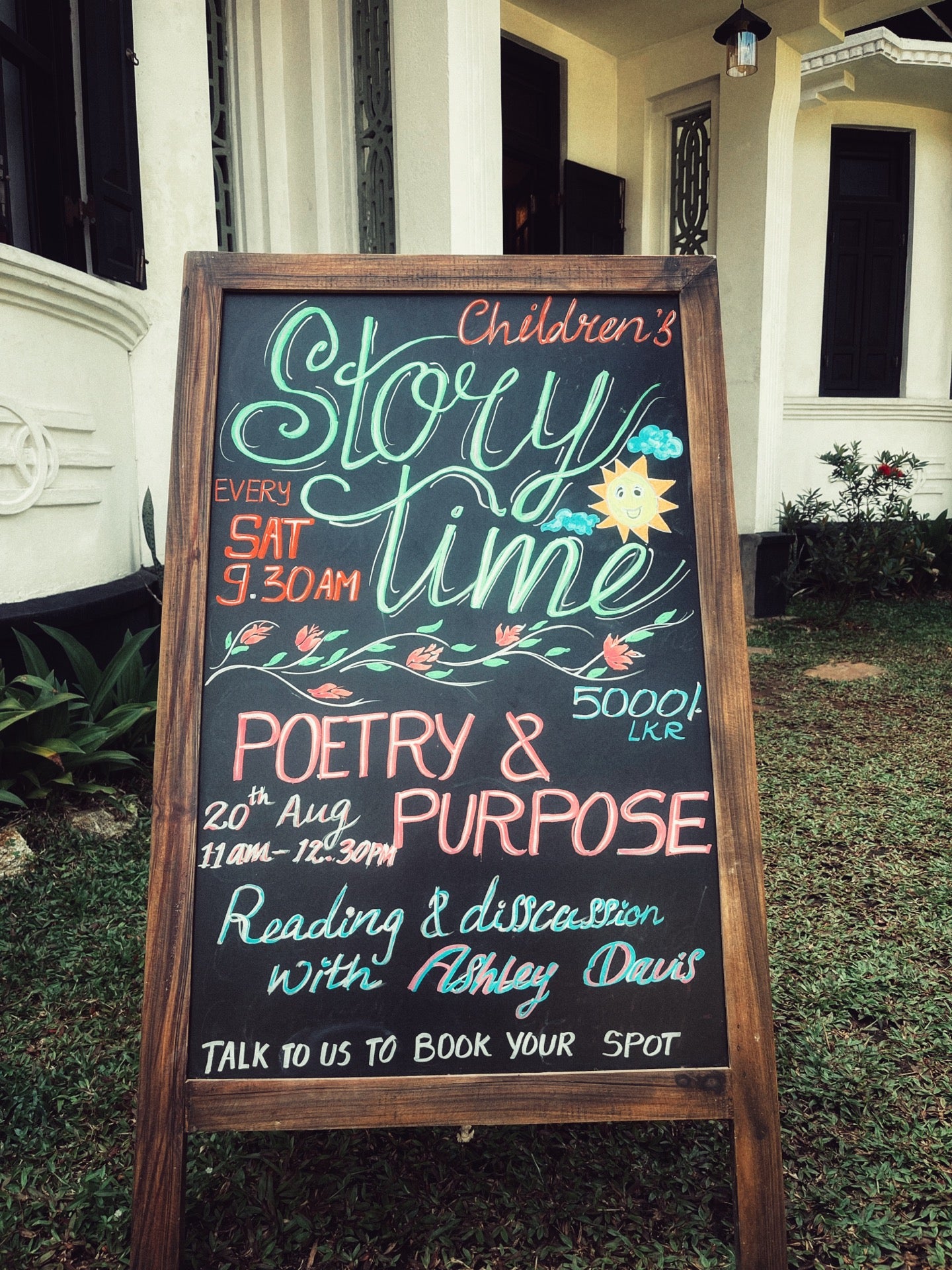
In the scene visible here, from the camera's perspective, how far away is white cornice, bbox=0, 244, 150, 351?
2.75 meters

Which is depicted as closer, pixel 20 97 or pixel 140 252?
pixel 20 97

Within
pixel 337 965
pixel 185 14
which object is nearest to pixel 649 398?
pixel 337 965

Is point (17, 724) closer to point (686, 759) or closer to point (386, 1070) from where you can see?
point (386, 1070)

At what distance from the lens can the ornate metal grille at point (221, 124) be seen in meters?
4.11

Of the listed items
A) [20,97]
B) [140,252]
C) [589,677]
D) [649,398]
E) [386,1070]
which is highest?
[20,97]

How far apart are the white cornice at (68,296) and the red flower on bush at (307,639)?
2.03 metres

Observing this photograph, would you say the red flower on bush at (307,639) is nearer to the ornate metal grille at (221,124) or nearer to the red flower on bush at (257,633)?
the red flower on bush at (257,633)

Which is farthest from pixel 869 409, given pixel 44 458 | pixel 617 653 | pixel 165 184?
pixel 617 653

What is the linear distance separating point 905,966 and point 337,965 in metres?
1.47

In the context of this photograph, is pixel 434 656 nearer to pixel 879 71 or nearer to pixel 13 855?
pixel 13 855

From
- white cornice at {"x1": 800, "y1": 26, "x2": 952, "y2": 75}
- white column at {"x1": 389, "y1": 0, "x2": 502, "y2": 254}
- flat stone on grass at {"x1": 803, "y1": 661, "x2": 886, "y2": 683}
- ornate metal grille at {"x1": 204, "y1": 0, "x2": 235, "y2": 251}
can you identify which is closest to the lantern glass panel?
white cornice at {"x1": 800, "y1": 26, "x2": 952, "y2": 75}

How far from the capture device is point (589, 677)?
1.38 meters

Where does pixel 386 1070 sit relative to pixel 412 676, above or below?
below

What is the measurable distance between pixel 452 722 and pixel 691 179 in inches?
237
